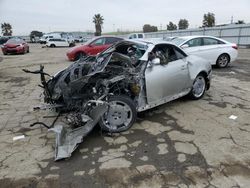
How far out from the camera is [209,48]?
10.6 m

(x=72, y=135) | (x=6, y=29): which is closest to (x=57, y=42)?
(x=72, y=135)

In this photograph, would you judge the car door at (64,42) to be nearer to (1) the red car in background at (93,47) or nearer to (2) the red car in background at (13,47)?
(2) the red car in background at (13,47)

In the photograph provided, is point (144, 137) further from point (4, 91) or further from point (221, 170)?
point (4, 91)

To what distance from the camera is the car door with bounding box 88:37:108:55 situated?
47.6 ft

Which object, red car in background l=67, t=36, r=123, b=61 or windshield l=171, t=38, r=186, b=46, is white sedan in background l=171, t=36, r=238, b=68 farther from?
red car in background l=67, t=36, r=123, b=61

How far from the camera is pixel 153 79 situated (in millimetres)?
4992

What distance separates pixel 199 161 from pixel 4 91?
6.81m

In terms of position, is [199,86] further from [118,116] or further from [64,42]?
[64,42]

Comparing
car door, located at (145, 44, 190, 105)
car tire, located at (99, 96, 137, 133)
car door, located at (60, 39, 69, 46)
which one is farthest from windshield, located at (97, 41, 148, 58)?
car door, located at (60, 39, 69, 46)

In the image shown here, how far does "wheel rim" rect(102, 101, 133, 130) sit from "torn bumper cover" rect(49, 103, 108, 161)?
203 millimetres

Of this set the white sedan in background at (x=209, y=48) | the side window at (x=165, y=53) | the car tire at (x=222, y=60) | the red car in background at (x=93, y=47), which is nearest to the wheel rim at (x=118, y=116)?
the side window at (x=165, y=53)

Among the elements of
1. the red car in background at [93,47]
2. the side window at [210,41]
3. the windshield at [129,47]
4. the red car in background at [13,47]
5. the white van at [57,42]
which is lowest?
the white van at [57,42]

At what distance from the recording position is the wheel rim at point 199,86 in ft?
20.9

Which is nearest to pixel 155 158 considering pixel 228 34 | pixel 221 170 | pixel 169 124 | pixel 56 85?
pixel 221 170
